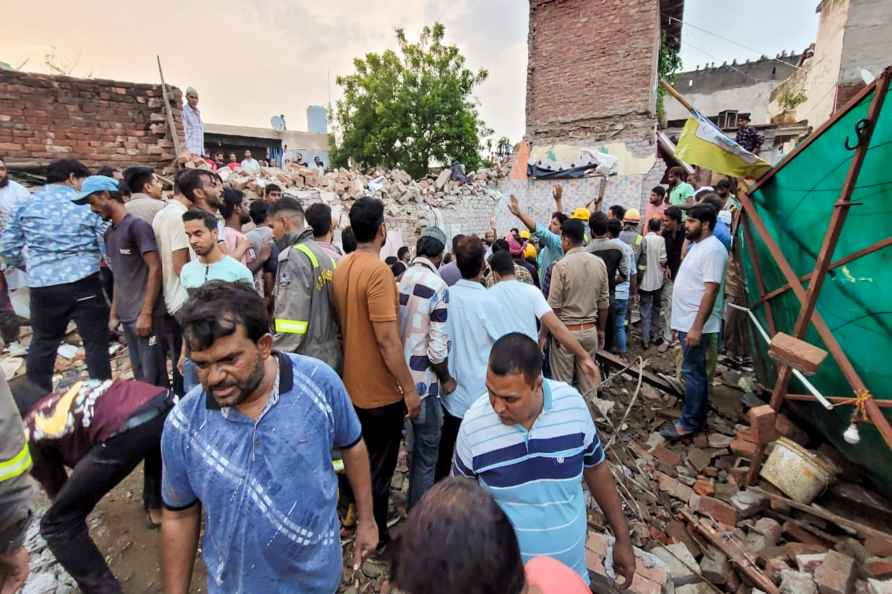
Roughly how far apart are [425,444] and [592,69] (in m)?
12.0

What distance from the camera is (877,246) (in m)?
2.55

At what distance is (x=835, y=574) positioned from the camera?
7.31 ft

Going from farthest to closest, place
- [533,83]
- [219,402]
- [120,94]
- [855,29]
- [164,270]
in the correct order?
[533,83], [855,29], [120,94], [164,270], [219,402]

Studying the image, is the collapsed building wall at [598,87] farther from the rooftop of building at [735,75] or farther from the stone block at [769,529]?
the rooftop of building at [735,75]

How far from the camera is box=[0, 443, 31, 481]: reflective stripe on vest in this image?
57.6 inches

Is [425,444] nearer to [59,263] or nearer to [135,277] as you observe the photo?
[135,277]

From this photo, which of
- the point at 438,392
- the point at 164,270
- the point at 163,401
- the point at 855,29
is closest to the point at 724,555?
the point at 438,392

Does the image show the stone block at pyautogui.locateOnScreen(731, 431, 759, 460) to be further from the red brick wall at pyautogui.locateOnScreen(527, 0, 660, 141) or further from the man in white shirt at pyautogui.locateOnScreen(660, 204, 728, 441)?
the red brick wall at pyautogui.locateOnScreen(527, 0, 660, 141)

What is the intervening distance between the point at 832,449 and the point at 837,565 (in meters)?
1.35

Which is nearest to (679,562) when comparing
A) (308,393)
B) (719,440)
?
(719,440)

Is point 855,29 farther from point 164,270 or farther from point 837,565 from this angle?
point 164,270

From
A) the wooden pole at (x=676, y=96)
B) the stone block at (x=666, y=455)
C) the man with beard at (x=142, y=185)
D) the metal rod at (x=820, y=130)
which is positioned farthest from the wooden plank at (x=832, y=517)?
the man with beard at (x=142, y=185)

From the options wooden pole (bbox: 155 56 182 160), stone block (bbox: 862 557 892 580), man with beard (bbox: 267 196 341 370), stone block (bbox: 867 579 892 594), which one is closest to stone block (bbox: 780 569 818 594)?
stone block (bbox: 867 579 892 594)

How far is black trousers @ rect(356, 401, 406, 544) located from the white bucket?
2774 millimetres
